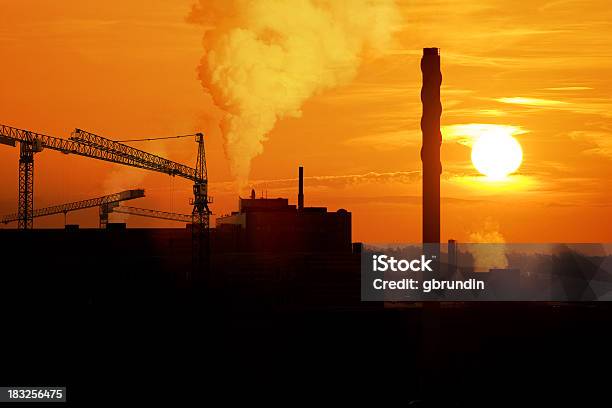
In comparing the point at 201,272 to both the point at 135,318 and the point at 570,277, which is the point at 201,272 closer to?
the point at 135,318

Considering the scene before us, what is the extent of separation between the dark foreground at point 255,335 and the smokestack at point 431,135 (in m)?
15.4

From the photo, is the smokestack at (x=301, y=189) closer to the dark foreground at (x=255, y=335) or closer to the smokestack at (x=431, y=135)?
the dark foreground at (x=255, y=335)

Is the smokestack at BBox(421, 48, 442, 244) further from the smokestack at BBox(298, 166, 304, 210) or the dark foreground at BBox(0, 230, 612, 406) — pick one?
the smokestack at BBox(298, 166, 304, 210)

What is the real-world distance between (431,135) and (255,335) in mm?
32130

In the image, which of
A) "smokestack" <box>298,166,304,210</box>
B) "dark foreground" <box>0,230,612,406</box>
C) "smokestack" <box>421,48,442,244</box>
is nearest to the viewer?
"smokestack" <box>421,48,442,244</box>

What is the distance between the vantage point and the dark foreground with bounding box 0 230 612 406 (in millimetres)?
80312

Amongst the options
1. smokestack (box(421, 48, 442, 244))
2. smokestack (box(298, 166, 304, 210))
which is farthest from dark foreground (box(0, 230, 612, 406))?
smokestack (box(421, 48, 442, 244))

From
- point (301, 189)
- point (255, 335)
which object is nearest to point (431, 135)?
point (255, 335)

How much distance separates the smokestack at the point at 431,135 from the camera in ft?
258

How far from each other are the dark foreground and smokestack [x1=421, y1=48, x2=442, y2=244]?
15370mm

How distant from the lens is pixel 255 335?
99.8 m

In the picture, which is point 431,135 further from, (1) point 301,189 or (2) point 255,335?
(1) point 301,189

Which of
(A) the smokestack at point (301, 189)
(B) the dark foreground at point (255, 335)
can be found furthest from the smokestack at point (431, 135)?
(A) the smokestack at point (301, 189)

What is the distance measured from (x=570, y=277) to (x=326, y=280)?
47.0 metres
